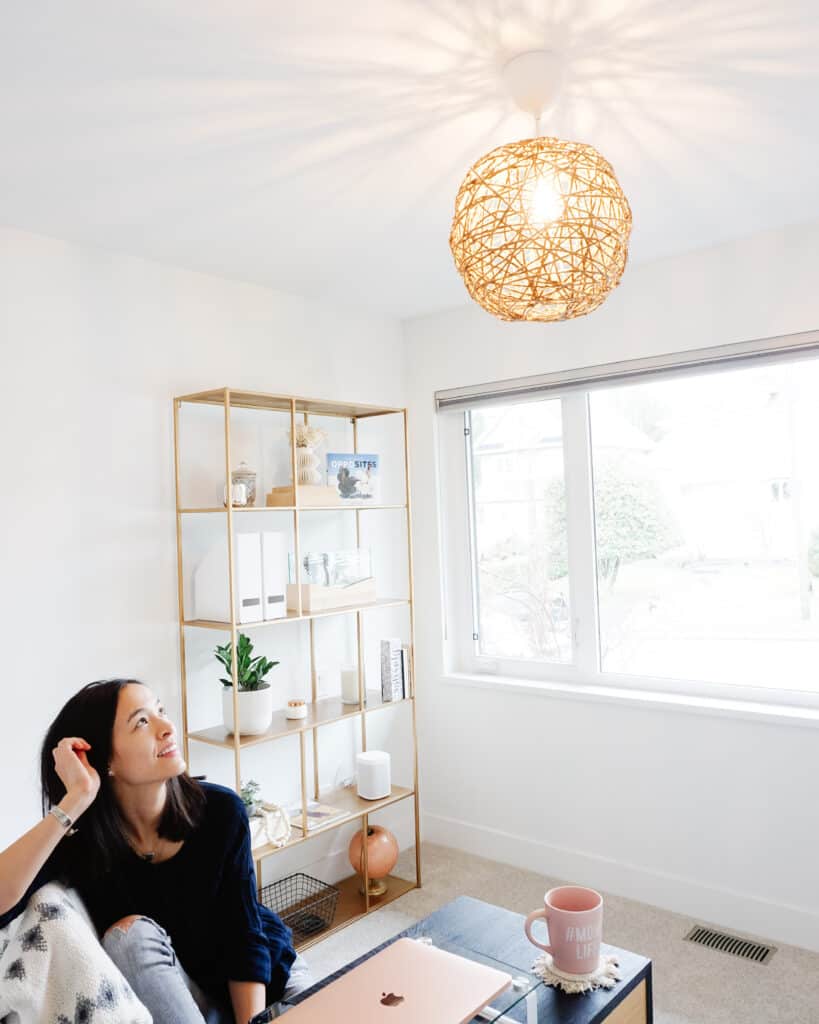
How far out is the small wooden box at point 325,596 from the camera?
115 inches

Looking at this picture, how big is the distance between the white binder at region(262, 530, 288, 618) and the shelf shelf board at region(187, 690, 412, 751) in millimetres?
400

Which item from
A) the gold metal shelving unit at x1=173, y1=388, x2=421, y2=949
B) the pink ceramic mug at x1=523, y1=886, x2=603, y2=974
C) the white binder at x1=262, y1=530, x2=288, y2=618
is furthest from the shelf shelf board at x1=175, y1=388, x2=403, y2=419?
the pink ceramic mug at x1=523, y1=886, x2=603, y2=974

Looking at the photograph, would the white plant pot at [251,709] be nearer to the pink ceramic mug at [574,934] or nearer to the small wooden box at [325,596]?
the small wooden box at [325,596]

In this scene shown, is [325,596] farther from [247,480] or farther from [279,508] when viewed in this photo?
[247,480]

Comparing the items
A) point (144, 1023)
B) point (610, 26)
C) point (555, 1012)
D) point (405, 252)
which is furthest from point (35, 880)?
point (405, 252)

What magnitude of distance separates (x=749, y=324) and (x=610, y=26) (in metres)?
1.51

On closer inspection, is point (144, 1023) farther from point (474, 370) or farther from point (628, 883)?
point (474, 370)

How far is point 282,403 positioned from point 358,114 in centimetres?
129

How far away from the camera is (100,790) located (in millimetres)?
1729

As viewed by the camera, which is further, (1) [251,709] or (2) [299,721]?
(2) [299,721]

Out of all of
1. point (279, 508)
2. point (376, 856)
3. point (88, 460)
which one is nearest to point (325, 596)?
point (279, 508)

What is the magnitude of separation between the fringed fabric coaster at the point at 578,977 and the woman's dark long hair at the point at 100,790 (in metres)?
0.83

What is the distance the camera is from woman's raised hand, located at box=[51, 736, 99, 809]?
160cm

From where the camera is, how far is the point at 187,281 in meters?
Result: 2.94
